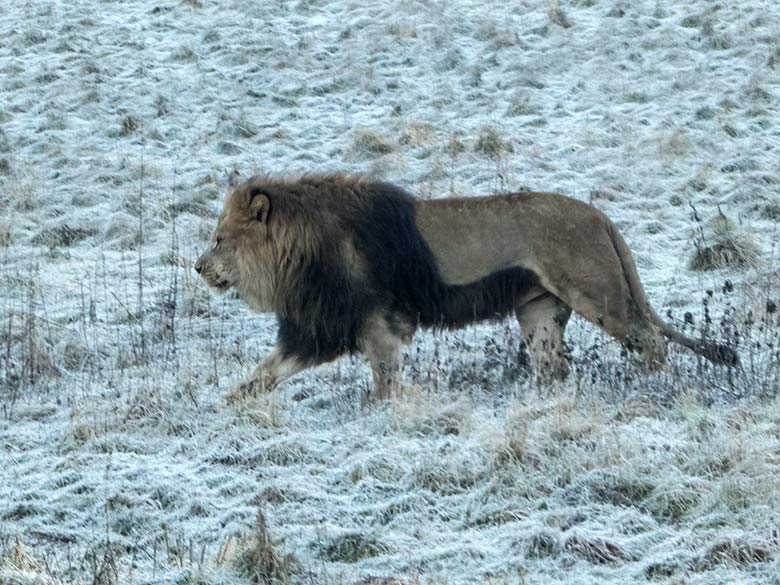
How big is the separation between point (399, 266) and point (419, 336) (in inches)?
65.8

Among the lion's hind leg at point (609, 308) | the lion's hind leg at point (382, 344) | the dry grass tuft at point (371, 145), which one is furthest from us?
the dry grass tuft at point (371, 145)

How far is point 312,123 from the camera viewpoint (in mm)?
15680

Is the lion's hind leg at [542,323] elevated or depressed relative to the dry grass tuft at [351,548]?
depressed

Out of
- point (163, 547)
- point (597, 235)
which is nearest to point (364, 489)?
point (163, 547)

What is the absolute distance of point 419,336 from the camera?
977 cm

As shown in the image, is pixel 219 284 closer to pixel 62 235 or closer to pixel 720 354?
pixel 720 354

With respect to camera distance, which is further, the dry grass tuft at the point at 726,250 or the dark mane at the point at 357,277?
the dry grass tuft at the point at 726,250

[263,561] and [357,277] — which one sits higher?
[263,561]

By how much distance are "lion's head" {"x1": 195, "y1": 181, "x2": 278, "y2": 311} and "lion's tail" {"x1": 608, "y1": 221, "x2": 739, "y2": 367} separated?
2.08m

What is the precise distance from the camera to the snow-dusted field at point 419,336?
5.68 meters

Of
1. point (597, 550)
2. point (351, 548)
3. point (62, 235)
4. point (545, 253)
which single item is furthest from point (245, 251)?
point (62, 235)

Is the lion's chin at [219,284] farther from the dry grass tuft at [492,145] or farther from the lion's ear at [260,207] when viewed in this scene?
the dry grass tuft at [492,145]

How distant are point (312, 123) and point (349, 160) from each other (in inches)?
57.1

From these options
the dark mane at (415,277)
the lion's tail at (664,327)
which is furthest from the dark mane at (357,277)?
the lion's tail at (664,327)
